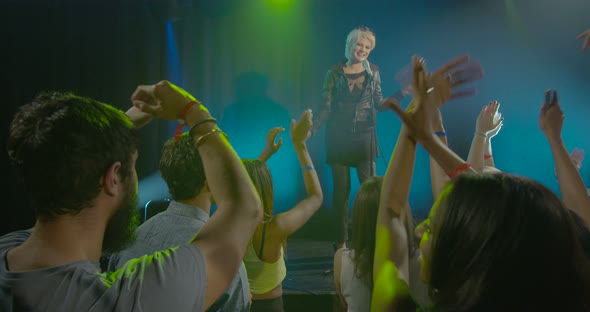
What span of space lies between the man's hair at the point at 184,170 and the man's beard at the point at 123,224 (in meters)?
0.51

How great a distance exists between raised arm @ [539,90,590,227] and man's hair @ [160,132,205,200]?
3.64 feet

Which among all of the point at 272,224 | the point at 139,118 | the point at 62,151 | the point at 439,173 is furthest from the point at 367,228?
the point at 62,151

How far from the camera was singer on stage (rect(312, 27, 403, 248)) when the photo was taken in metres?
4.06

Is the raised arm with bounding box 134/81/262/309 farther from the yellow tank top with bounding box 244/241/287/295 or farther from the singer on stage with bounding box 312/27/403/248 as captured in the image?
the singer on stage with bounding box 312/27/403/248

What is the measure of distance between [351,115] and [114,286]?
364cm

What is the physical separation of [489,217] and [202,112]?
57cm

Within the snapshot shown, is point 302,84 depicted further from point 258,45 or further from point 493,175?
point 493,175

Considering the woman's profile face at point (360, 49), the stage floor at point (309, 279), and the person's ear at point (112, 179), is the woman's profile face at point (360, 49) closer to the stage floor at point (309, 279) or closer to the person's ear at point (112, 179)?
the stage floor at point (309, 279)

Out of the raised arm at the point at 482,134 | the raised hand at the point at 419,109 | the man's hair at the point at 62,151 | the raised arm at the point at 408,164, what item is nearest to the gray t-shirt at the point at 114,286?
the man's hair at the point at 62,151

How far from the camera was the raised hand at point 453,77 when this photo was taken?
1188mm

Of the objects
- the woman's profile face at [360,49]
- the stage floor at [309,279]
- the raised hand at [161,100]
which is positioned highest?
the woman's profile face at [360,49]

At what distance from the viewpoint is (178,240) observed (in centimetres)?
124

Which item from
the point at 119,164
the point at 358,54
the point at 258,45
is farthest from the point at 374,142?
the point at 119,164

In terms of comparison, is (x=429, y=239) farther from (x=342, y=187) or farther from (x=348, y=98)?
(x=348, y=98)
